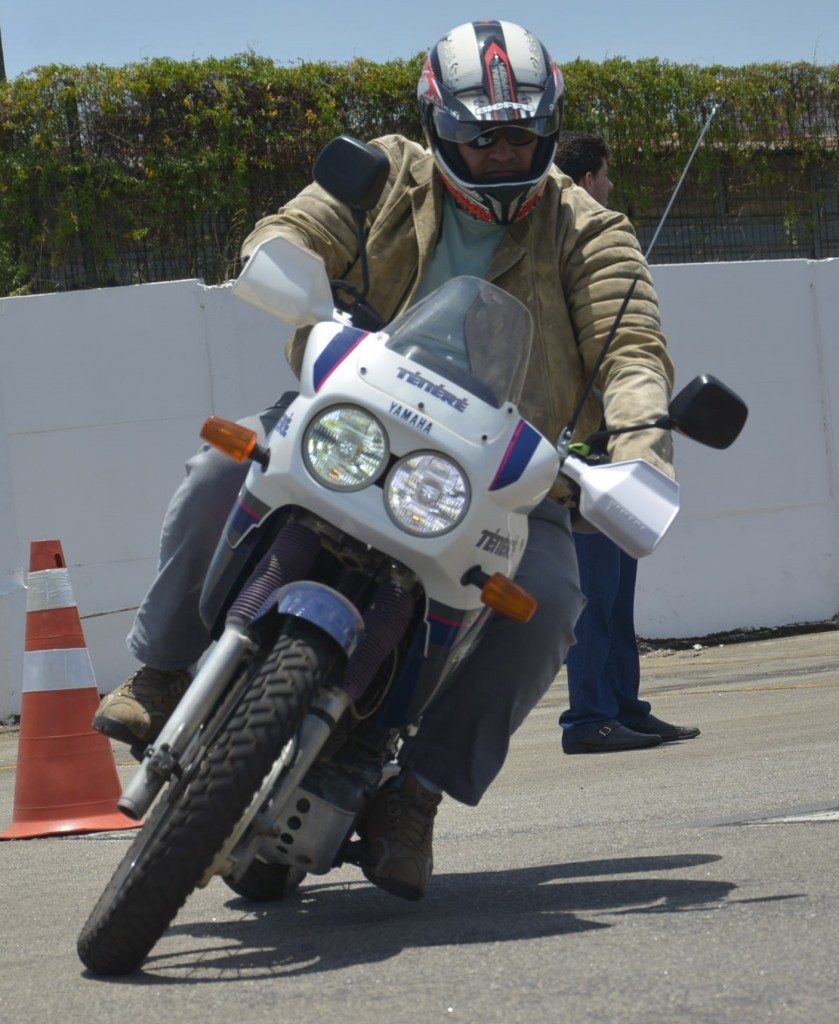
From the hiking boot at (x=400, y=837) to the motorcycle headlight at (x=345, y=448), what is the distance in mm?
821

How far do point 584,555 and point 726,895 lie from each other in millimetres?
3362

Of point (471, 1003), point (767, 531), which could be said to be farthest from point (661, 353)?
point (767, 531)

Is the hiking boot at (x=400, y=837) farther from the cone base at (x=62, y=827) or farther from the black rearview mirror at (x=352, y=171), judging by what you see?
the cone base at (x=62, y=827)

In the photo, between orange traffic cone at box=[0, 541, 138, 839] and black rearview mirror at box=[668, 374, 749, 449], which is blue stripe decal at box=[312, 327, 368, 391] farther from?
orange traffic cone at box=[0, 541, 138, 839]

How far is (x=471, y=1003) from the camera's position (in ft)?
8.93

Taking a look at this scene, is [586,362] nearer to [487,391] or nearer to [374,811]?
[487,391]

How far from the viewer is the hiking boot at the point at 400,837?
360cm

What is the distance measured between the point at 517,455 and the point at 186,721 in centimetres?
78

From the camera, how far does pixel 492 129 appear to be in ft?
12.9

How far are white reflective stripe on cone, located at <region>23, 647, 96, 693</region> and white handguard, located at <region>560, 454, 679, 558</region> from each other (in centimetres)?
264

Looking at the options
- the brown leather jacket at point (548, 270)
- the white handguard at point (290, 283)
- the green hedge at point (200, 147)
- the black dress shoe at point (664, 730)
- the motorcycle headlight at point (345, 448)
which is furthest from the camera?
the green hedge at point (200, 147)

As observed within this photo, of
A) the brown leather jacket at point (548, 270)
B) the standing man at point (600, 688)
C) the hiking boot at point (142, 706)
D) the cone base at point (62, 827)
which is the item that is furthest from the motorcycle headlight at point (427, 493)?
the standing man at point (600, 688)

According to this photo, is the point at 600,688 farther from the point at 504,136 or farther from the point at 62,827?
the point at 504,136

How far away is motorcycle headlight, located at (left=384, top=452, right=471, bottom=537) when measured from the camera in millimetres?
3223
